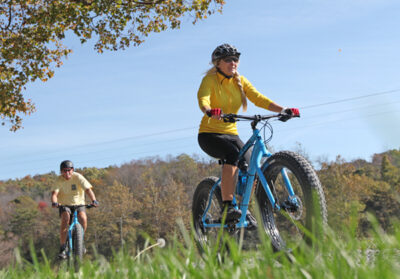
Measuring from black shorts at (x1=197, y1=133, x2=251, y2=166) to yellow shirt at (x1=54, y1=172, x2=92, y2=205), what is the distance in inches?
180

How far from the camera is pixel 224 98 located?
5.52 m

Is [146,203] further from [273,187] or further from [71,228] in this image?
[273,187]

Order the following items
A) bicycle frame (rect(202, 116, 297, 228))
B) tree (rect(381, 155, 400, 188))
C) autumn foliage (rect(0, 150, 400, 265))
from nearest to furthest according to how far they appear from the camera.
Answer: tree (rect(381, 155, 400, 188)), bicycle frame (rect(202, 116, 297, 228)), autumn foliage (rect(0, 150, 400, 265))

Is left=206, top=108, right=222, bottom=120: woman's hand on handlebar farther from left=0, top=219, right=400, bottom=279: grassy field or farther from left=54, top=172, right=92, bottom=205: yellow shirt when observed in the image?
left=54, top=172, right=92, bottom=205: yellow shirt

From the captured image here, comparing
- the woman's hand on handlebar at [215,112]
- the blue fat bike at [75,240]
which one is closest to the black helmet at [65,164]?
the blue fat bike at [75,240]

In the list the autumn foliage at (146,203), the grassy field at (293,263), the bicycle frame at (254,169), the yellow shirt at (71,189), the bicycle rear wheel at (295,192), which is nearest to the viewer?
the grassy field at (293,263)

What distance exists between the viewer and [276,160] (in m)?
4.54

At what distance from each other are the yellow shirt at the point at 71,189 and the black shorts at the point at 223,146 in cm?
456

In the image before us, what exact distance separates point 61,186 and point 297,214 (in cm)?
612

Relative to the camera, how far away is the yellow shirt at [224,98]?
5.45 m

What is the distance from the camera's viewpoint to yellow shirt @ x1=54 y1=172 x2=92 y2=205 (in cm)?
934

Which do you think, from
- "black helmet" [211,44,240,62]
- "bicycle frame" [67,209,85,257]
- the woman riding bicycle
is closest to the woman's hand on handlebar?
the woman riding bicycle

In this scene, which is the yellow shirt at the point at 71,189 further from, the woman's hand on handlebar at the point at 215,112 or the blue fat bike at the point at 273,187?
the woman's hand on handlebar at the point at 215,112

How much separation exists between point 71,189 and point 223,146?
5.00 meters
